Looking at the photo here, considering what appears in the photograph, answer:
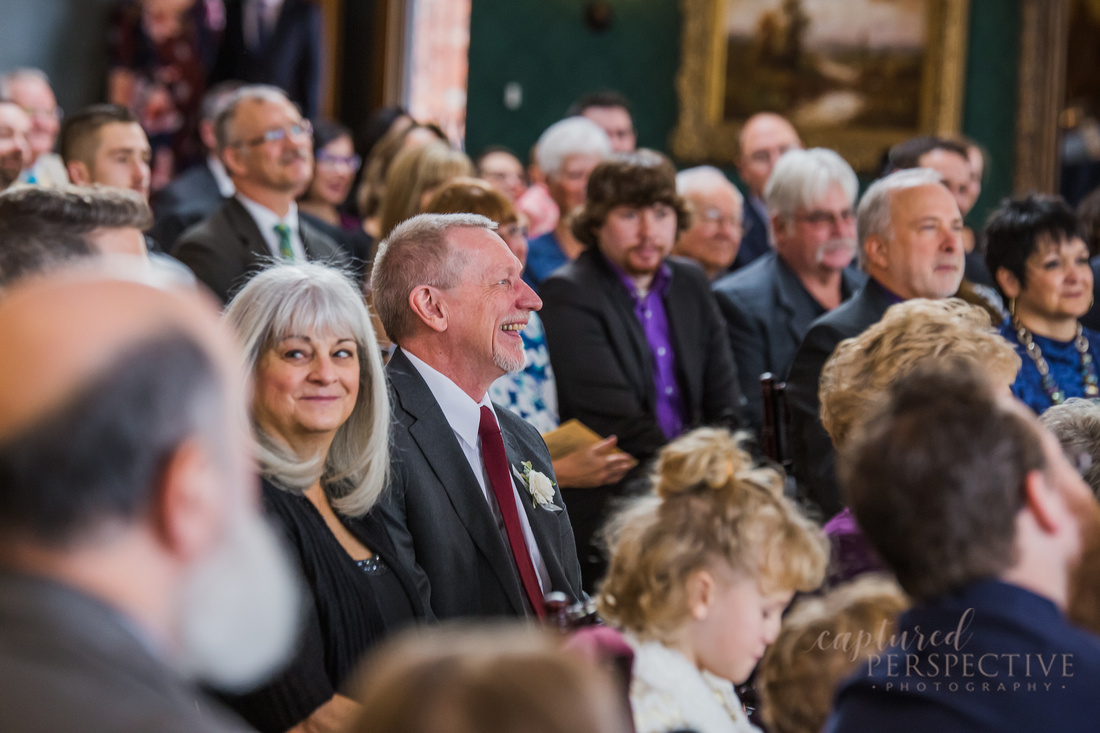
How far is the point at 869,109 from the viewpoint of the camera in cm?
911

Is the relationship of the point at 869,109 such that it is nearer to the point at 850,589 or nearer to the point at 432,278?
the point at 432,278

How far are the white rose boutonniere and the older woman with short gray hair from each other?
1.25 feet

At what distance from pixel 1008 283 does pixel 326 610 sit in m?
2.60

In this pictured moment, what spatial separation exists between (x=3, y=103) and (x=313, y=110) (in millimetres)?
3934

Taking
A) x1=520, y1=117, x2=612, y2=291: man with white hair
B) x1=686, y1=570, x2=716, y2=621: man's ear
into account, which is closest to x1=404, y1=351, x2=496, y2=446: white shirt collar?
x1=686, y1=570, x2=716, y2=621: man's ear

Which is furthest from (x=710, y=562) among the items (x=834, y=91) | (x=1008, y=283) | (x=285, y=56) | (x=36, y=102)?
(x=834, y=91)

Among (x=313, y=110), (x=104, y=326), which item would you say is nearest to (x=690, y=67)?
(x=313, y=110)

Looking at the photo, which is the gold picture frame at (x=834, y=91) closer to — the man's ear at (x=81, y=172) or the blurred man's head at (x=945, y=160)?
the blurred man's head at (x=945, y=160)

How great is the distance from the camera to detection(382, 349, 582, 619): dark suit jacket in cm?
253

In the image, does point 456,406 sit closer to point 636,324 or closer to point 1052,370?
point 636,324

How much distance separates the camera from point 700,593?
1.77 meters

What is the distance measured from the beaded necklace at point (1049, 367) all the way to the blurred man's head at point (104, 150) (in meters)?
3.08

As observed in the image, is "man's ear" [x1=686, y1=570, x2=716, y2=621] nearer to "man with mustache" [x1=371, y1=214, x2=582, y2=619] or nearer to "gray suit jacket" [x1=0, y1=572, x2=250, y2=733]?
"man with mustache" [x1=371, y1=214, x2=582, y2=619]

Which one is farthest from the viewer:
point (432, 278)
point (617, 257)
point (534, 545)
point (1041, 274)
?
point (617, 257)
